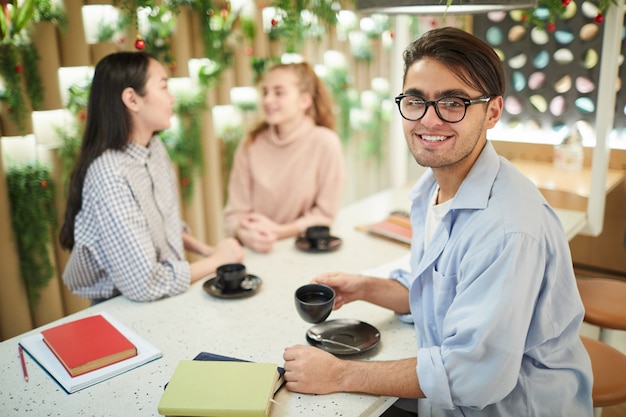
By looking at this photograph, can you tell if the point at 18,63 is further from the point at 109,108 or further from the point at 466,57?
the point at 466,57

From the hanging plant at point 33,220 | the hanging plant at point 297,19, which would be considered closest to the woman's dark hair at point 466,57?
the hanging plant at point 297,19

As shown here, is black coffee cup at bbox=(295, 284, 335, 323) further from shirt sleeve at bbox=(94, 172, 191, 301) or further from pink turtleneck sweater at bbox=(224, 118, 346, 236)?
pink turtleneck sweater at bbox=(224, 118, 346, 236)

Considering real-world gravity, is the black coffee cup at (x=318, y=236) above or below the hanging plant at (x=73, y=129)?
below

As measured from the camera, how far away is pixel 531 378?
1.26m

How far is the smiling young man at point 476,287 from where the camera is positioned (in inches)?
45.7

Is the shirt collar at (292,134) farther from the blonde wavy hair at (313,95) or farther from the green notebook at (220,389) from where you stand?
the green notebook at (220,389)

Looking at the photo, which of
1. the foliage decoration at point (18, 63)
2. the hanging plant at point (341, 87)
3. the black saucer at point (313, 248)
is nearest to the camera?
the black saucer at point (313, 248)

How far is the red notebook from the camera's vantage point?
4.44 feet

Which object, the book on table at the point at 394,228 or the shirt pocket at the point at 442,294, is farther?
the book on table at the point at 394,228

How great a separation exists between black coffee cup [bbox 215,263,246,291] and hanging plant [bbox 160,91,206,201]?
136 cm

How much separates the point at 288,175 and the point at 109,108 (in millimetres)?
1004

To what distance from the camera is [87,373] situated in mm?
1340

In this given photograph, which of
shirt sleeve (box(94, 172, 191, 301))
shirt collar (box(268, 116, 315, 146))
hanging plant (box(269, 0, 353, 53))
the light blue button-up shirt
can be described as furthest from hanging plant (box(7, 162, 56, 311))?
the light blue button-up shirt

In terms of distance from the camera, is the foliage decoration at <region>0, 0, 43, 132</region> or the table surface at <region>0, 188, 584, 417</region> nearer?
the table surface at <region>0, 188, 584, 417</region>
